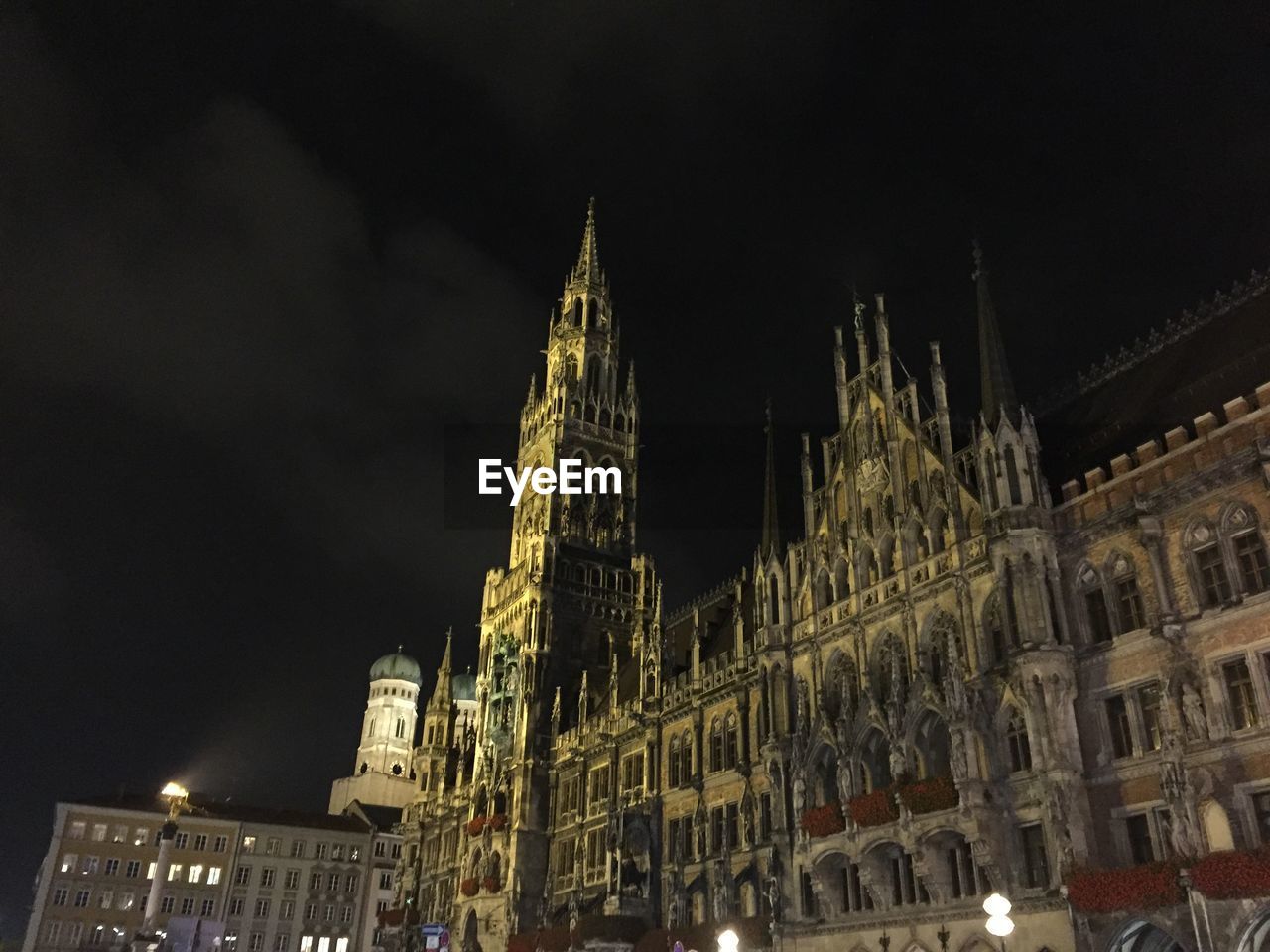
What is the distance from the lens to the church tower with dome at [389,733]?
132 meters

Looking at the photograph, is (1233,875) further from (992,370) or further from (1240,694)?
(992,370)

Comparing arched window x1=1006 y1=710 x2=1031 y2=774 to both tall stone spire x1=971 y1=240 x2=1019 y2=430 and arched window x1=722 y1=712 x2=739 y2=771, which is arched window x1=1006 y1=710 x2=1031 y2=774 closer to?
tall stone spire x1=971 y1=240 x2=1019 y2=430

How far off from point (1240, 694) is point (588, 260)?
75.1m

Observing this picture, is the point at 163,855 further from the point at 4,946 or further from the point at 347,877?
the point at 4,946

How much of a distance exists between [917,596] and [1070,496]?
7.39m

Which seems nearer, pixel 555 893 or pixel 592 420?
pixel 555 893

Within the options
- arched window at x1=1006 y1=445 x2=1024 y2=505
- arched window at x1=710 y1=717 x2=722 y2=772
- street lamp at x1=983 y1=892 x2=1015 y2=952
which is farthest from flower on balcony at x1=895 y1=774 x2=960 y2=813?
arched window at x1=710 y1=717 x2=722 y2=772

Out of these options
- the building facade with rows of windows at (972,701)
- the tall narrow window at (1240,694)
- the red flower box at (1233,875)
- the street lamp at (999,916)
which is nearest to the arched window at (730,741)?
the building facade with rows of windows at (972,701)

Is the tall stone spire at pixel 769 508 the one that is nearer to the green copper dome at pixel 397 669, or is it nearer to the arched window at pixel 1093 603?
the arched window at pixel 1093 603

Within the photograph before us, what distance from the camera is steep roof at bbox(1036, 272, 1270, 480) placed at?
35906 mm

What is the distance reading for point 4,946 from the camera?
14788 cm

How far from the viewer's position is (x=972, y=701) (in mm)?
36688

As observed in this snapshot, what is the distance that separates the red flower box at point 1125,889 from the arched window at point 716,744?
24335 mm

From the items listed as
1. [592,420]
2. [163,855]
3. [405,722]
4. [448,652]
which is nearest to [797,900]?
[163,855]
